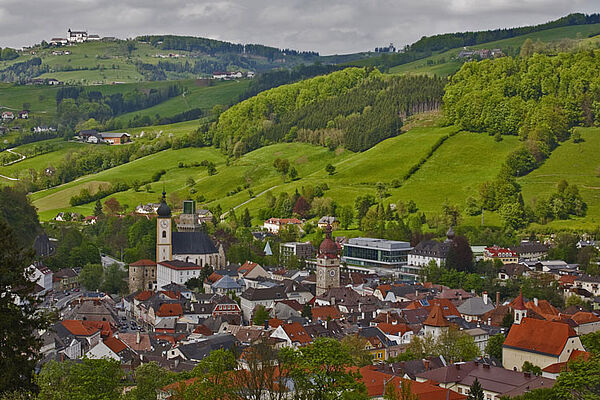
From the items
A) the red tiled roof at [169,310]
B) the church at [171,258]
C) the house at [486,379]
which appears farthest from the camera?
the church at [171,258]

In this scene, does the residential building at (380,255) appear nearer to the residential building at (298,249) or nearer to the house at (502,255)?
the residential building at (298,249)

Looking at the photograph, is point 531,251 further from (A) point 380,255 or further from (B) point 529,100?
(B) point 529,100

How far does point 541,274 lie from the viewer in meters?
91.9

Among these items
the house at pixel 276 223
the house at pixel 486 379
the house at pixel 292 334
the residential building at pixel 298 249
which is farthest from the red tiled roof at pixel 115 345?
the house at pixel 276 223

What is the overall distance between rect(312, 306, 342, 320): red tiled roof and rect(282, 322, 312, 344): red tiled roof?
7.99 meters

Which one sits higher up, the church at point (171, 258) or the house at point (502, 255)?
the church at point (171, 258)

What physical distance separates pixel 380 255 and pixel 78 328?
167ft

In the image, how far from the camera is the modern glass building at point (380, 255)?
361 feet

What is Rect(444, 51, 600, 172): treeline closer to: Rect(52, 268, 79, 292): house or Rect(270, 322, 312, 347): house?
Rect(52, 268, 79, 292): house

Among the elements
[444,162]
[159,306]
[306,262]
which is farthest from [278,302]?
[444,162]

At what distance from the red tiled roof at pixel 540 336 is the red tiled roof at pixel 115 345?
25803 millimetres

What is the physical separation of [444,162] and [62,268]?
7182cm

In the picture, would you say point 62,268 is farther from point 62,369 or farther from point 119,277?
point 62,369

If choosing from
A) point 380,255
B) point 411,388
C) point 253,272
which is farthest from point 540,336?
point 380,255
